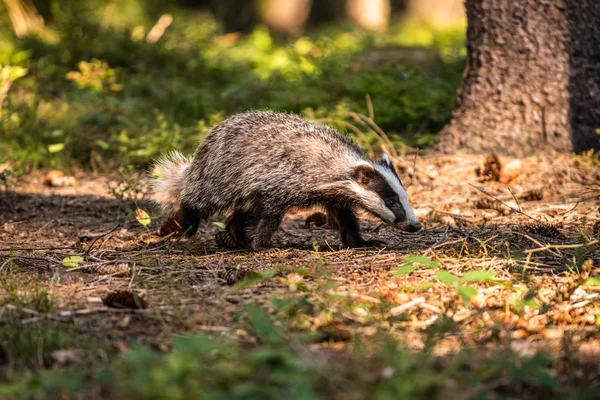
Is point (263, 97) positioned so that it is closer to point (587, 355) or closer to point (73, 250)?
point (73, 250)

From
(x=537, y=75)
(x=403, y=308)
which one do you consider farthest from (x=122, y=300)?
(x=537, y=75)

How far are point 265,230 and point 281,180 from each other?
16.5 inches

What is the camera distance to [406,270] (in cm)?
464

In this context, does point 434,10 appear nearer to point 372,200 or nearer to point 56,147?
point 56,147

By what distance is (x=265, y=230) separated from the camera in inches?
239

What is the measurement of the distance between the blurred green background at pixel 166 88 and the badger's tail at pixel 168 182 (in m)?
1.82

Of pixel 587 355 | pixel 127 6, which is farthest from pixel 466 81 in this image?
pixel 127 6

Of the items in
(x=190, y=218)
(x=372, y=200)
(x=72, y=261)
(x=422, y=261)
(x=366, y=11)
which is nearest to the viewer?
(x=422, y=261)

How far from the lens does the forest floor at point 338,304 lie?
126 inches

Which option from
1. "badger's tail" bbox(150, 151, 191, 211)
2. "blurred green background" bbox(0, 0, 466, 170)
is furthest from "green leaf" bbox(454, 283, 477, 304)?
"blurred green background" bbox(0, 0, 466, 170)

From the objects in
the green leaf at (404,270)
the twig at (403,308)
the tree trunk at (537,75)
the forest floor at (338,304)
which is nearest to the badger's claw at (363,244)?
the forest floor at (338,304)

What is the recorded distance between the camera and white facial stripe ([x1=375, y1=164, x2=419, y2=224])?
600 cm

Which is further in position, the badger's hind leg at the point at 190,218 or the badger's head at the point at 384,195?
the badger's hind leg at the point at 190,218

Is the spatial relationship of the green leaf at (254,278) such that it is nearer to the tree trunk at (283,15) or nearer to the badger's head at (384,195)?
the badger's head at (384,195)
